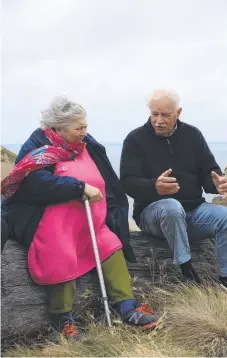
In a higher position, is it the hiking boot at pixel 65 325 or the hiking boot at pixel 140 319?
the hiking boot at pixel 140 319

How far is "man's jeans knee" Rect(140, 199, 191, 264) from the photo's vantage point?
5.40 meters

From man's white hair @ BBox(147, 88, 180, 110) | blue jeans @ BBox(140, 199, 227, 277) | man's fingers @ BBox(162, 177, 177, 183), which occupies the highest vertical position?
man's white hair @ BBox(147, 88, 180, 110)

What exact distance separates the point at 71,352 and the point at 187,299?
4.10 ft

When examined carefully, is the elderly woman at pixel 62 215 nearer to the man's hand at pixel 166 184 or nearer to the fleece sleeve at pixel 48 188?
the fleece sleeve at pixel 48 188

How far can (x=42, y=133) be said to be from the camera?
5336 mm

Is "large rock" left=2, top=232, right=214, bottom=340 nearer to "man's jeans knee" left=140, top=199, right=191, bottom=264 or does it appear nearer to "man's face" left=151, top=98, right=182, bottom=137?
"man's jeans knee" left=140, top=199, right=191, bottom=264

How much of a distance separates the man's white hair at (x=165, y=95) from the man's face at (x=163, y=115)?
0.11 ft

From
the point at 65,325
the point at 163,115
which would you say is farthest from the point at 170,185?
the point at 65,325

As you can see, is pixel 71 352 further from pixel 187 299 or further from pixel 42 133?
pixel 42 133

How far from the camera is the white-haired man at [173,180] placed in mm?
5465

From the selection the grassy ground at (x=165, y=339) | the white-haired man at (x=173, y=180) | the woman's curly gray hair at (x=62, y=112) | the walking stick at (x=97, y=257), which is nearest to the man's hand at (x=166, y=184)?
the white-haired man at (x=173, y=180)

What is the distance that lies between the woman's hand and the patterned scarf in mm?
360

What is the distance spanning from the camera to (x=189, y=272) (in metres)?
5.62

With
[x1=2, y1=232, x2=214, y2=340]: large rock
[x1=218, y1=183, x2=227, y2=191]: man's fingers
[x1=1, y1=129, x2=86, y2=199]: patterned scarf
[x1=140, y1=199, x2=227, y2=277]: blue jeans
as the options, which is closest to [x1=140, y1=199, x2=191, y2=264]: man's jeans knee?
[x1=140, y1=199, x2=227, y2=277]: blue jeans
